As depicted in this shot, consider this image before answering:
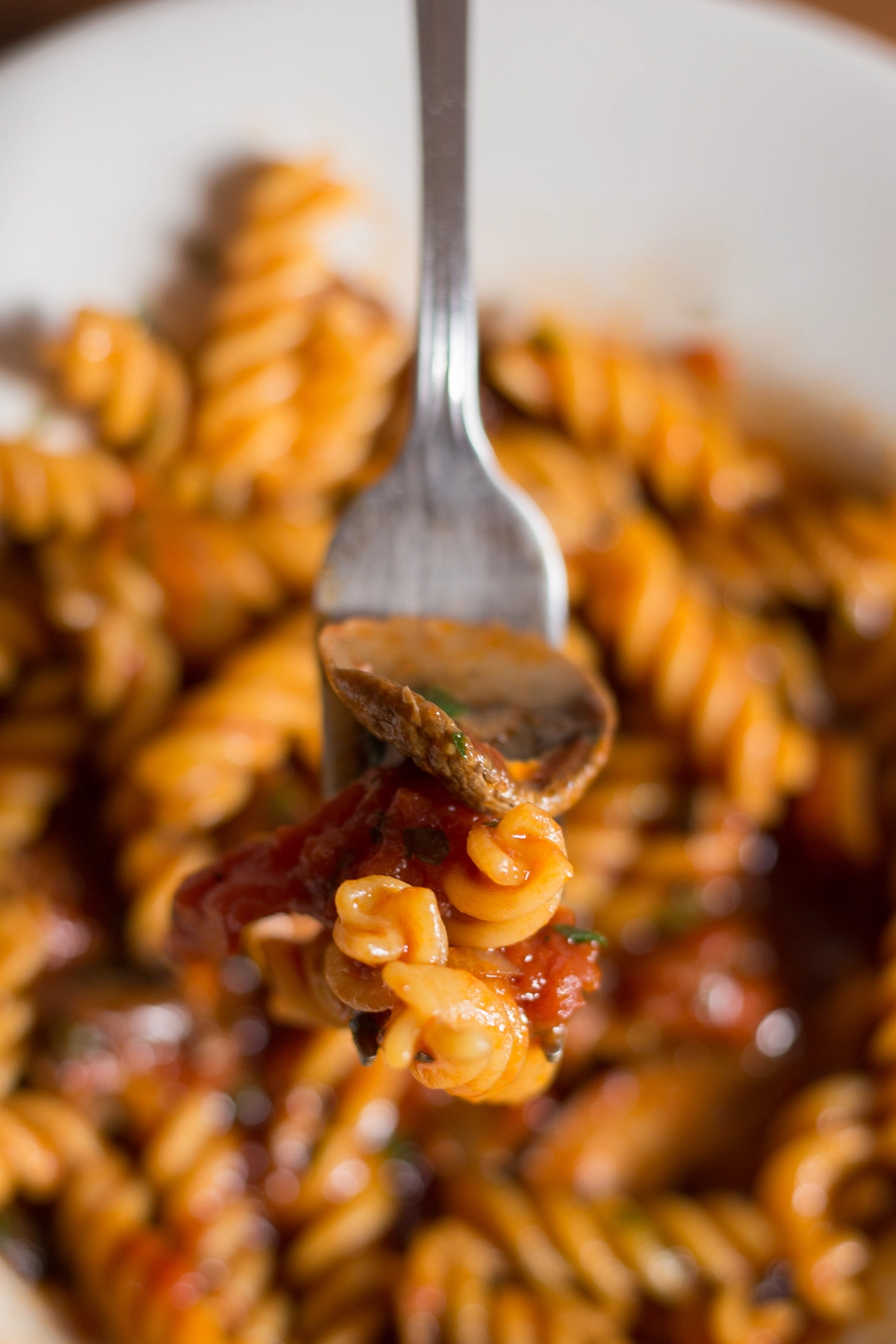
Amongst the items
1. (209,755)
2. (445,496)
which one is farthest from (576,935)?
(209,755)

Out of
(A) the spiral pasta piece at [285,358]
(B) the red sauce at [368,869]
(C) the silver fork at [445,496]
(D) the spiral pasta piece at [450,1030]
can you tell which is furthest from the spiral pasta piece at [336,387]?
A: (D) the spiral pasta piece at [450,1030]

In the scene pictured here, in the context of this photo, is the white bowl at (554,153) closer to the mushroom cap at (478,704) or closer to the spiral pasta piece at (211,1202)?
the mushroom cap at (478,704)

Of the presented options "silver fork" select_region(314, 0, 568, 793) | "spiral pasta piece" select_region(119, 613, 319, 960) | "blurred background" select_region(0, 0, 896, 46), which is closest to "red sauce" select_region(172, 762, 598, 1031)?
"silver fork" select_region(314, 0, 568, 793)

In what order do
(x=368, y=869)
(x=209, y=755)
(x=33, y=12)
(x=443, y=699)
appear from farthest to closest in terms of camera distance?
(x=33, y=12) → (x=209, y=755) → (x=443, y=699) → (x=368, y=869)

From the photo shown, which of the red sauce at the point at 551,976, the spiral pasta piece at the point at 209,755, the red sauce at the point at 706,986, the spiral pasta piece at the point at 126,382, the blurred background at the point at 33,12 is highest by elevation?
the blurred background at the point at 33,12

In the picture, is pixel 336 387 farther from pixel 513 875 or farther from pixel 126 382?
pixel 513 875
